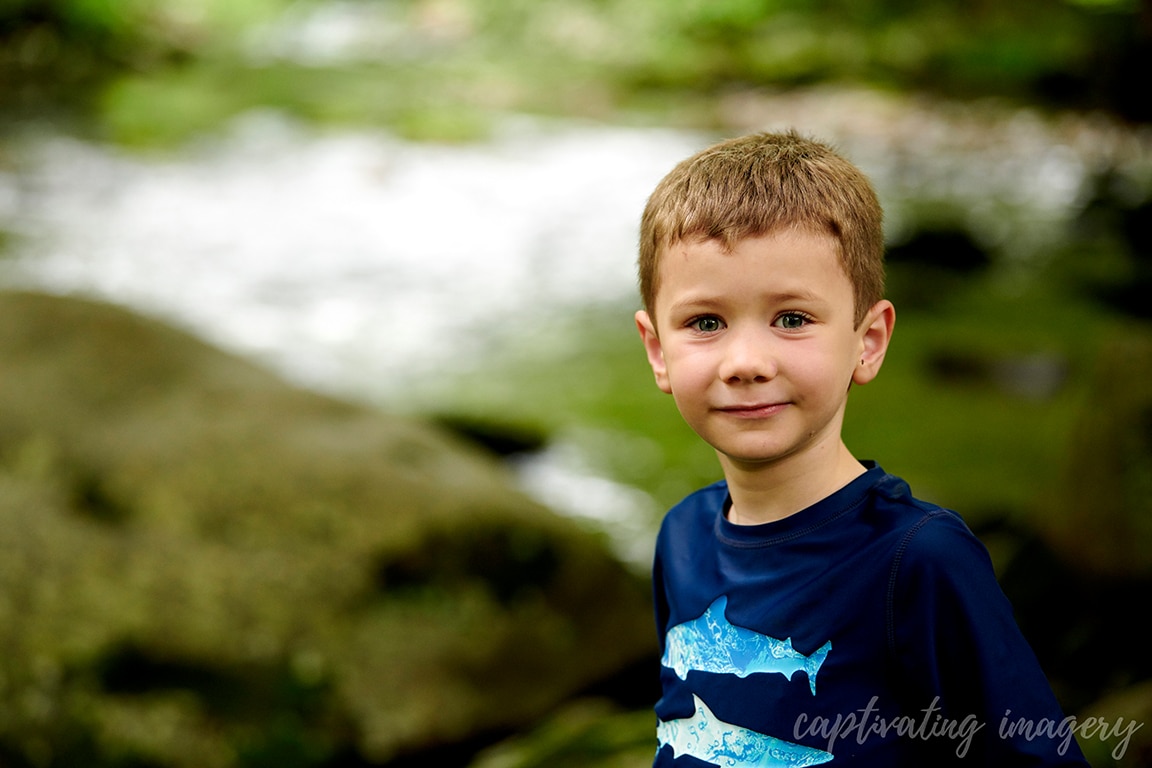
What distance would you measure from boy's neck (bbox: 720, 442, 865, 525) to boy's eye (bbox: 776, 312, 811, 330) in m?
Answer: 0.16

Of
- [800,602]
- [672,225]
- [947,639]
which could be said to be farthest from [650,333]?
[947,639]

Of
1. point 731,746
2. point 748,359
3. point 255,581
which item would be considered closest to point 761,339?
point 748,359

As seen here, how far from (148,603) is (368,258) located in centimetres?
714

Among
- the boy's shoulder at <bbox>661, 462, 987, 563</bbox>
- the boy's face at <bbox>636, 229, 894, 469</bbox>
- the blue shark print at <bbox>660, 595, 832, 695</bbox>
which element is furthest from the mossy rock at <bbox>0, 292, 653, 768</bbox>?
the boy's face at <bbox>636, 229, 894, 469</bbox>

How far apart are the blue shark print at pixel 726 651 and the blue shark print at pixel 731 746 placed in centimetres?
5

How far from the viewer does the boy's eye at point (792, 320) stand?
1.37 meters

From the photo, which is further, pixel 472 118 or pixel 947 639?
pixel 472 118

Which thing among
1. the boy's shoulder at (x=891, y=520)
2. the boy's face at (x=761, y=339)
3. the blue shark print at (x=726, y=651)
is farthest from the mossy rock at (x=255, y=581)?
the boy's face at (x=761, y=339)

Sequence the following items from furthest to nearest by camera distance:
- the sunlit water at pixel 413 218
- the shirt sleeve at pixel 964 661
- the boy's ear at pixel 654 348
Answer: the sunlit water at pixel 413 218, the boy's ear at pixel 654 348, the shirt sleeve at pixel 964 661

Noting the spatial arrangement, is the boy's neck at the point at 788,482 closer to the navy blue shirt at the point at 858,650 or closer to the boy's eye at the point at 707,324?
the navy blue shirt at the point at 858,650

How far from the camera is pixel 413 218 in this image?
36.6 feet

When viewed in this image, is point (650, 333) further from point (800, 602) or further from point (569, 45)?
point (569, 45)

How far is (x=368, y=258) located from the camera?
10086 mm

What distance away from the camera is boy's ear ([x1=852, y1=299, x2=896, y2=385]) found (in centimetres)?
145
